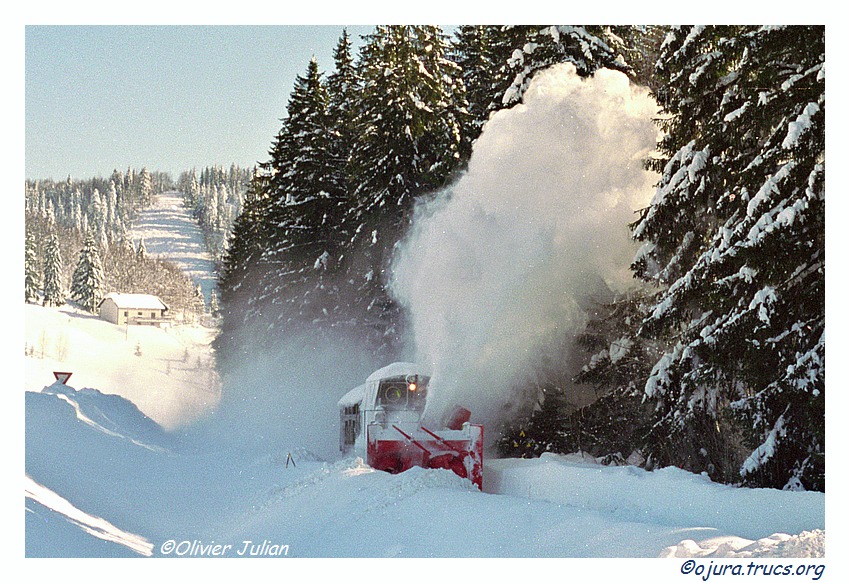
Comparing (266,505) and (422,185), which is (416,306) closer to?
(422,185)

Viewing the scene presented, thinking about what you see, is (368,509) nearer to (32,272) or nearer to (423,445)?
(423,445)

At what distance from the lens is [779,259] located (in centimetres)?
1051

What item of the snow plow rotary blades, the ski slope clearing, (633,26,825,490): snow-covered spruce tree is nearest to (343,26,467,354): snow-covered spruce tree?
the snow plow rotary blades

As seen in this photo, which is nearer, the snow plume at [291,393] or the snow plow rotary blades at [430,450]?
the snow plow rotary blades at [430,450]

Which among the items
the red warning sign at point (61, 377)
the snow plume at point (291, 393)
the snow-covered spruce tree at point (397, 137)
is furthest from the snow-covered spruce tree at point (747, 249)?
the red warning sign at point (61, 377)

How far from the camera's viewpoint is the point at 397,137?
24.0 meters

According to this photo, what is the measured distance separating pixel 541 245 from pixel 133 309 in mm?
33487

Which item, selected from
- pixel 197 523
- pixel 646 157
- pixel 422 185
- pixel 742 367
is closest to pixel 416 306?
pixel 422 185

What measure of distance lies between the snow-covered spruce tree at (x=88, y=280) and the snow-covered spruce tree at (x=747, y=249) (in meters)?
24.0

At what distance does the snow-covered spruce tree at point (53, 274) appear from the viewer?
24797 millimetres

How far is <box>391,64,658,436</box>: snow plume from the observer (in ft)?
53.6

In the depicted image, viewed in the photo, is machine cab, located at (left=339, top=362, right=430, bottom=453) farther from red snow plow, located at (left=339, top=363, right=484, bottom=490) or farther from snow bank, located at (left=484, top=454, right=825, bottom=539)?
snow bank, located at (left=484, top=454, right=825, bottom=539)

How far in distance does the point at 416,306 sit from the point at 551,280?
15.2 feet

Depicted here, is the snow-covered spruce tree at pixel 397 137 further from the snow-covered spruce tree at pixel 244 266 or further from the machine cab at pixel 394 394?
the snow-covered spruce tree at pixel 244 266
